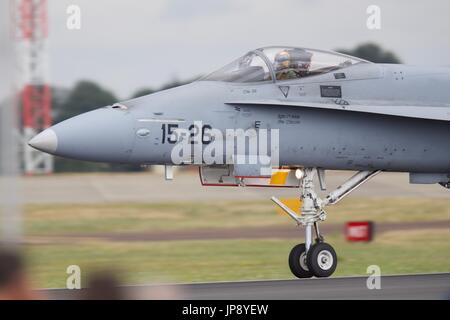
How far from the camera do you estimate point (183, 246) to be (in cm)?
2167

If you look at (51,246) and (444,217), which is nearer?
(51,246)

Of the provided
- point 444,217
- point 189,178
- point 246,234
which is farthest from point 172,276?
point 189,178

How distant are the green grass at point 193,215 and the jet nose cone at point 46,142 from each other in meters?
14.4

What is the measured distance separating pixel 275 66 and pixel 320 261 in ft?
8.45

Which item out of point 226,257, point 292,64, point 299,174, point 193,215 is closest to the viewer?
point 292,64

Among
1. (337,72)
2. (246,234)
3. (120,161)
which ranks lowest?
(246,234)

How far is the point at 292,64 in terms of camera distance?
487 inches

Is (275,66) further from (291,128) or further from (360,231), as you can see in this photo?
(360,231)

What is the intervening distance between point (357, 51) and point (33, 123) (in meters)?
15.0

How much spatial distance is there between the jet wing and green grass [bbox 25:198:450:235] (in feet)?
44.0

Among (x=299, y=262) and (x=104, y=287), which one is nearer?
(x=104, y=287)

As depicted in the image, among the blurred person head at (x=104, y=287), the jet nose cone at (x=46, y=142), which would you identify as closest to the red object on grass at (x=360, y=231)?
the jet nose cone at (x=46, y=142)

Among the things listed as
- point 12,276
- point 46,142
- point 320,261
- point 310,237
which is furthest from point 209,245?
point 12,276

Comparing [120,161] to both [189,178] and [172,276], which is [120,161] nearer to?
[172,276]
